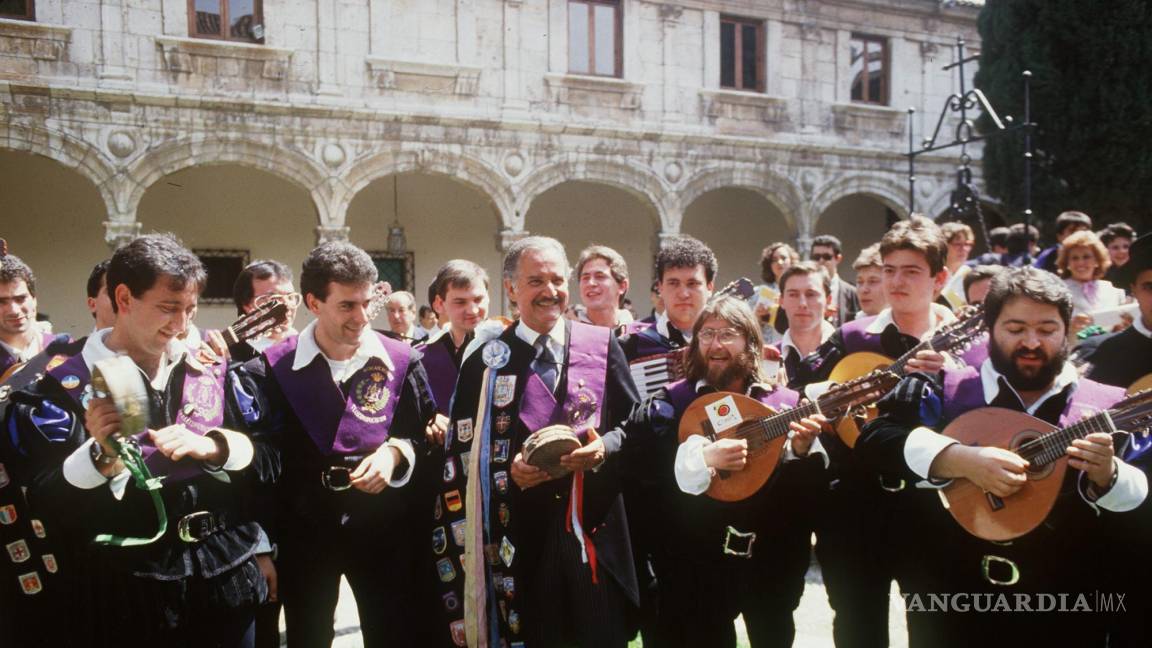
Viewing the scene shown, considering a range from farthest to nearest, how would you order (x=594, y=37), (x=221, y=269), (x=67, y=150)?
1. (x=221, y=269)
2. (x=594, y=37)
3. (x=67, y=150)

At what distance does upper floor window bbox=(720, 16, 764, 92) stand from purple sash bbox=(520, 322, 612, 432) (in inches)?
460

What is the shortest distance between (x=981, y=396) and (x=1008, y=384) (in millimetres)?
104

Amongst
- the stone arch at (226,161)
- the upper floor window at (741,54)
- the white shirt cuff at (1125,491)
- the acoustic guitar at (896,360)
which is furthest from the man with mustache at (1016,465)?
the upper floor window at (741,54)

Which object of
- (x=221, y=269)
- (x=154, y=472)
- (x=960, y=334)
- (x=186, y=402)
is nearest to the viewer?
(x=154, y=472)

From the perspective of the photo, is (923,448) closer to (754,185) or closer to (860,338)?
(860,338)

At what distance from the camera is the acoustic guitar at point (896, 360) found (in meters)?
3.30

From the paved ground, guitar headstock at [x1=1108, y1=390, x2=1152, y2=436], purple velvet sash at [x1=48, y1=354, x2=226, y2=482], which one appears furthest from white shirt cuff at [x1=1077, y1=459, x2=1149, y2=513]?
purple velvet sash at [x1=48, y1=354, x2=226, y2=482]

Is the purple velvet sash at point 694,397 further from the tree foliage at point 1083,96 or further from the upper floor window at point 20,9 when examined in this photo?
the tree foliage at point 1083,96

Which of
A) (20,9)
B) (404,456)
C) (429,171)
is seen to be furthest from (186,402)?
(20,9)

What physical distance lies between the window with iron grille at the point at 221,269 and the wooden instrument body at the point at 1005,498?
41.7 ft

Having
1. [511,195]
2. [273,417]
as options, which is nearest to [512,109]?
[511,195]

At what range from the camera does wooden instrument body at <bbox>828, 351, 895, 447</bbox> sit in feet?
11.4

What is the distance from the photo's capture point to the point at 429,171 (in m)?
12.1

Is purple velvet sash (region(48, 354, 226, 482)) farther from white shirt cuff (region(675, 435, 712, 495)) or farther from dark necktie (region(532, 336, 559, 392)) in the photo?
white shirt cuff (region(675, 435, 712, 495))
